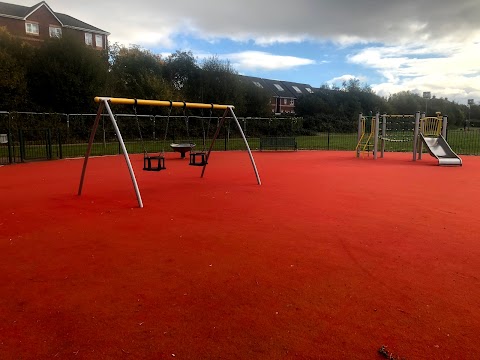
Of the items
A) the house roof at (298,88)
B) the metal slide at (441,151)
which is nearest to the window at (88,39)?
the house roof at (298,88)

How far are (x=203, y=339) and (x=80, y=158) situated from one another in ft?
52.6

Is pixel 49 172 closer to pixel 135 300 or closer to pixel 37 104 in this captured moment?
pixel 135 300

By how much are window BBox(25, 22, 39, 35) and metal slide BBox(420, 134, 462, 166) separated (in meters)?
45.9

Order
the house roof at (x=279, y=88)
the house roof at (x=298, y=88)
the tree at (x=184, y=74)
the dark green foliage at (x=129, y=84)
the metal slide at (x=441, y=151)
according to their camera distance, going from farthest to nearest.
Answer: the house roof at (x=298, y=88) → the house roof at (x=279, y=88) → the tree at (x=184, y=74) → the dark green foliage at (x=129, y=84) → the metal slide at (x=441, y=151)

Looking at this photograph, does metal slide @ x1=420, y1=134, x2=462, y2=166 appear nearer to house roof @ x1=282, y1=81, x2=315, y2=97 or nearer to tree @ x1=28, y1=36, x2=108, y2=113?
tree @ x1=28, y1=36, x2=108, y2=113

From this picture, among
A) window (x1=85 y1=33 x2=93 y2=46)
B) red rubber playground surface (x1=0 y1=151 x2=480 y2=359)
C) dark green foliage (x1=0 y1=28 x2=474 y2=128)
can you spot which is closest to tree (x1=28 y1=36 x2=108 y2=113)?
dark green foliage (x1=0 y1=28 x2=474 y2=128)

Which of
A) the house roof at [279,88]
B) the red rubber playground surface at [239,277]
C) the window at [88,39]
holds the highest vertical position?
the window at [88,39]

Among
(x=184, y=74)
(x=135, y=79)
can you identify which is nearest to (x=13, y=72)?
(x=135, y=79)

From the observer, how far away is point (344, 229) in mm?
5648

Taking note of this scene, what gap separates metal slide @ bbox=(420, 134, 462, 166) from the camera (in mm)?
14366

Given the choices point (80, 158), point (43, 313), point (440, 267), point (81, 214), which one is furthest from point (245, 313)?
point (80, 158)

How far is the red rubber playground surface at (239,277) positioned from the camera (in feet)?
9.09

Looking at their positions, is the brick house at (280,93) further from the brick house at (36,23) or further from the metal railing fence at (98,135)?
the metal railing fence at (98,135)

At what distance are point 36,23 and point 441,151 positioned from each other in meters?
47.0
